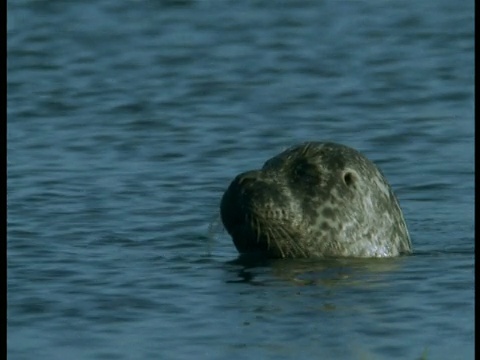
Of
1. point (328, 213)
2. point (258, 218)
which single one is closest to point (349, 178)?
point (328, 213)

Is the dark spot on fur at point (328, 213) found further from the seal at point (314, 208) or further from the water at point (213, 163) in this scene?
the water at point (213, 163)

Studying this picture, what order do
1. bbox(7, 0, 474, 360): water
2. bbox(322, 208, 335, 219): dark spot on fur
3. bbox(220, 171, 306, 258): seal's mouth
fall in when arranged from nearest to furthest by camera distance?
bbox(7, 0, 474, 360): water, bbox(220, 171, 306, 258): seal's mouth, bbox(322, 208, 335, 219): dark spot on fur

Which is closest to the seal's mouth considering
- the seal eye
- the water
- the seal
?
the seal

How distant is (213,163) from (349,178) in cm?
309

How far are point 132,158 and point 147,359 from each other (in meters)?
5.56

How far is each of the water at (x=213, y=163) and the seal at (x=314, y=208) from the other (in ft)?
0.53

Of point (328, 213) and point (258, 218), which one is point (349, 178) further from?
point (258, 218)

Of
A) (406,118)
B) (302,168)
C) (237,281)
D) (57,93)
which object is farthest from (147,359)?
(57,93)

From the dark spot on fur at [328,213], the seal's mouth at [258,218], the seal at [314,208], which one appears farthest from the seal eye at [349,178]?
the seal's mouth at [258,218]

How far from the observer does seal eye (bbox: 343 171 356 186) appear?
428 inches

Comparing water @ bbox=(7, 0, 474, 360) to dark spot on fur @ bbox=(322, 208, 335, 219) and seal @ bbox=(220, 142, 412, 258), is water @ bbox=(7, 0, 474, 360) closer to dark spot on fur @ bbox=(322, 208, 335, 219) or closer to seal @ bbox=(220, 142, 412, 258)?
seal @ bbox=(220, 142, 412, 258)

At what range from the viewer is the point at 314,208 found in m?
10.8

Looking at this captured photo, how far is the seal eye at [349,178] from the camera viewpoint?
35.7 feet

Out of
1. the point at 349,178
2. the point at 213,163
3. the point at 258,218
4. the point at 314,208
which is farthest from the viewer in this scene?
the point at 213,163
